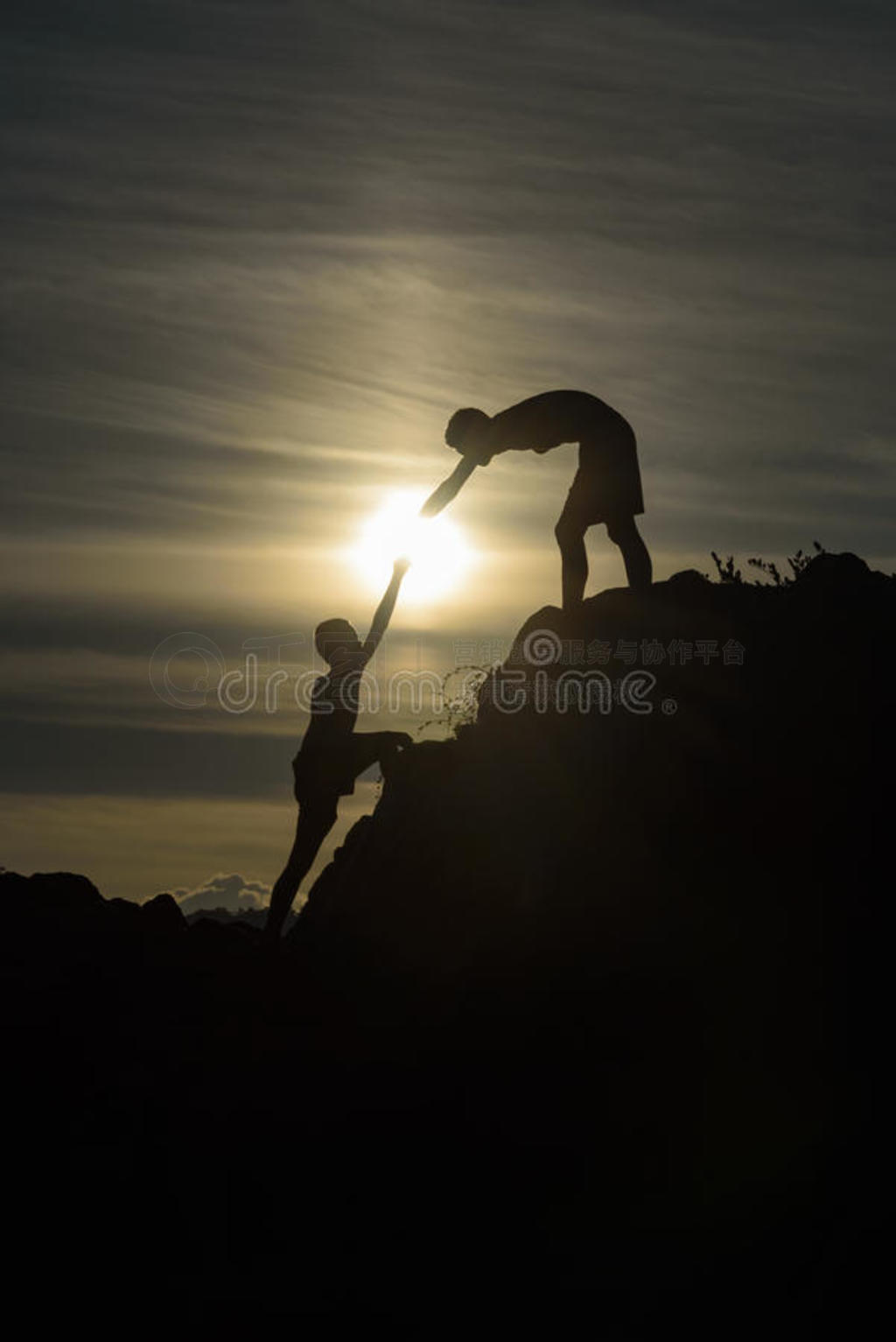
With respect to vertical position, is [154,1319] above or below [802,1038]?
below

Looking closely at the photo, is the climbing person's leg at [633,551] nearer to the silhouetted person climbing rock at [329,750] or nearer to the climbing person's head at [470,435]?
the climbing person's head at [470,435]

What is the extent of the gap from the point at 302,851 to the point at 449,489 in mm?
4134

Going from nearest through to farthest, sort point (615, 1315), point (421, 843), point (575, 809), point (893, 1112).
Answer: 1. point (615, 1315)
2. point (893, 1112)
3. point (575, 809)
4. point (421, 843)

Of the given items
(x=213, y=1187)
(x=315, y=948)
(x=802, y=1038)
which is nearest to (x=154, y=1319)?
(x=213, y=1187)

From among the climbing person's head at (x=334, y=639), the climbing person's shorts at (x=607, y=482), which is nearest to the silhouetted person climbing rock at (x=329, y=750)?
the climbing person's head at (x=334, y=639)

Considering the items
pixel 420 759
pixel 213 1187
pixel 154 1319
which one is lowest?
pixel 154 1319

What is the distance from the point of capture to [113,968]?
59.6ft

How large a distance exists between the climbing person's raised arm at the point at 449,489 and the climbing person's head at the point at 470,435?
5.4 inches

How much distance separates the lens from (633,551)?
18.3 meters

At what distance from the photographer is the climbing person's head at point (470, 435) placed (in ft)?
58.8

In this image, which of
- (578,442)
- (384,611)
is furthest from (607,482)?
(384,611)

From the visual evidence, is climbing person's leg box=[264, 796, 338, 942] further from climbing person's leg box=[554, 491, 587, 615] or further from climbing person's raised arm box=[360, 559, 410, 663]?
climbing person's leg box=[554, 491, 587, 615]

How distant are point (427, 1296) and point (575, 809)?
4.83 m

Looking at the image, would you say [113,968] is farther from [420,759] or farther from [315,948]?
[420,759]
